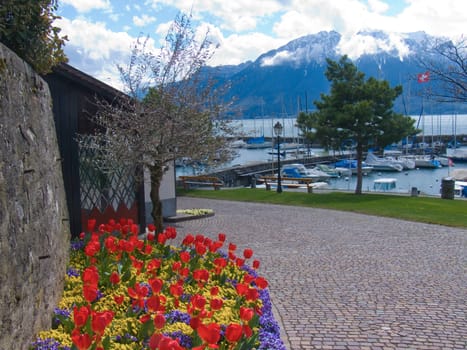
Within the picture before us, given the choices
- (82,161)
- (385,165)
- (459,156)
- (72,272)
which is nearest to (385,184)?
(385,165)

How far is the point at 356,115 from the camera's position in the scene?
87.4 ft

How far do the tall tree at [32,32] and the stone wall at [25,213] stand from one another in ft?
1.51

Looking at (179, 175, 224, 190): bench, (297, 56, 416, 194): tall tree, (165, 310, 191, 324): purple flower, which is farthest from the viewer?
(179, 175, 224, 190): bench

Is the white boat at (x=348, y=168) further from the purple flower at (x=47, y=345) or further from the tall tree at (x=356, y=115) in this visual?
the purple flower at (x=47, y=345)

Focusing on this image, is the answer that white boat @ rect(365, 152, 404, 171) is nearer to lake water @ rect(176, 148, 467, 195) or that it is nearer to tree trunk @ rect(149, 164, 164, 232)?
lake water @ rect(176, 148, 467, 195)

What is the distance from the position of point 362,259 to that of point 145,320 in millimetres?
7266

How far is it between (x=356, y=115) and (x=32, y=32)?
75.3 feet

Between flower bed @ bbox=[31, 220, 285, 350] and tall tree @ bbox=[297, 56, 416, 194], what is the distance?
21.2m

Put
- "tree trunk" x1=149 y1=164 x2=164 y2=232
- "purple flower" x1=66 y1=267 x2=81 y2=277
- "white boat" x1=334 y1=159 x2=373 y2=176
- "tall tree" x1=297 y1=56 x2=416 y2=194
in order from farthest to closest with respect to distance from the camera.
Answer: "white boat" x1=334 y1=159 x2=373 y2=176 < "tall tree" x1=297 y1=56 x2=416 y2=194 < "tree trunk" x1=149 y1=164 x2=164 y2=232 < "purple flower" x1=66 y1=267 x2=81 y2=277

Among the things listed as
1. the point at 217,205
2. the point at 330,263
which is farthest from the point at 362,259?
the point at 217,205

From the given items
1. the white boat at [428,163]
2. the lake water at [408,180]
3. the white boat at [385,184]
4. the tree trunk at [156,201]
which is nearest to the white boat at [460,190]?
the lake water at [408,180]

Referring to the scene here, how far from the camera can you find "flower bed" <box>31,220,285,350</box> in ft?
12.1

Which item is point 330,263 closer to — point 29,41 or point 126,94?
point 126,94

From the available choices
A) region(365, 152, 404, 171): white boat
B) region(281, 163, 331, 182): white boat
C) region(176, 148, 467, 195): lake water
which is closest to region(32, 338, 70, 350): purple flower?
region(176, 148, 467, 195): lake water
